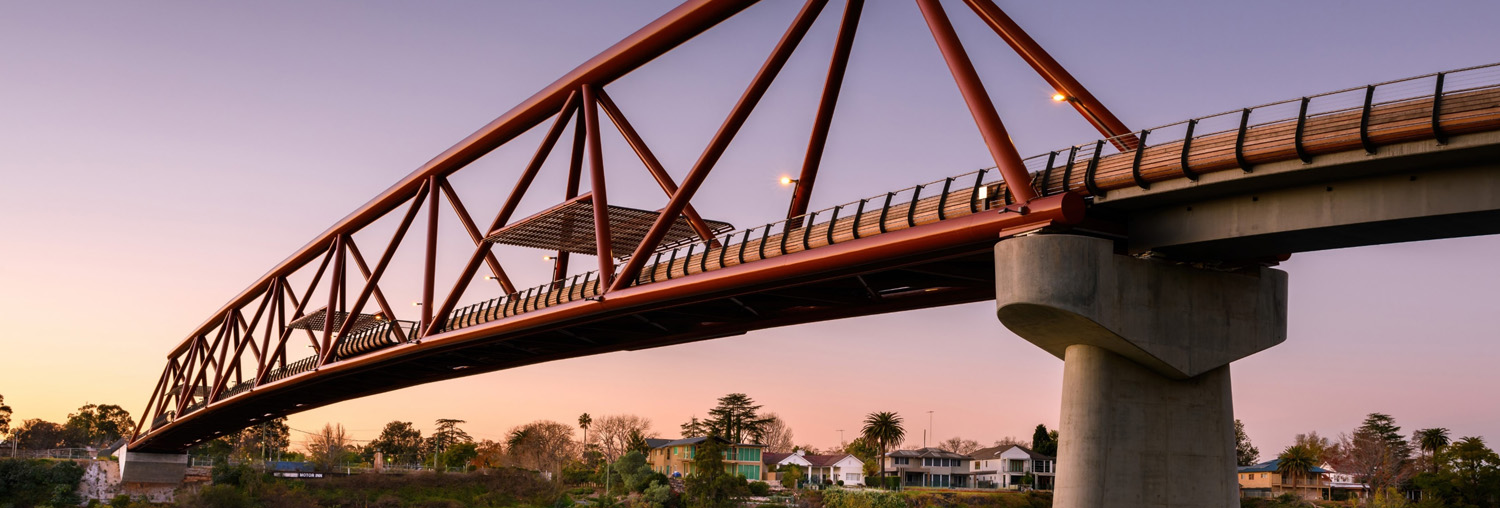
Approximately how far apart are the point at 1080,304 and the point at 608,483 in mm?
81756

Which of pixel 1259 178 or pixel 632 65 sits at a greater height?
pixel 632 65

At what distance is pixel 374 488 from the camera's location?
307ft

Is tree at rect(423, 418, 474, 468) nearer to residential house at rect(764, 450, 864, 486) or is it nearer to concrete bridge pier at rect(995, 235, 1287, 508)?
residential house at rect(764, 450, 864, 486)

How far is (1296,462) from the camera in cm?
12169

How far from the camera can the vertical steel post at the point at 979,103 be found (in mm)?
20953

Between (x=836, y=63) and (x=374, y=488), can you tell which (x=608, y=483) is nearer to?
(x=374, y=488)

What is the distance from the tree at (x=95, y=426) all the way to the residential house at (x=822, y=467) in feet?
366

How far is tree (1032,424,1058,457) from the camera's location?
124 meters

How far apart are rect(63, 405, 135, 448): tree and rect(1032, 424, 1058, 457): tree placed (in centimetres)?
13823

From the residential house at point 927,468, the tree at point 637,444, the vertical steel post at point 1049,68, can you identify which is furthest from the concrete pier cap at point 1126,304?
the residential house at point 927,468

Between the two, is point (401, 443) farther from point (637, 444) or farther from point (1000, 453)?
point (1000, 453)

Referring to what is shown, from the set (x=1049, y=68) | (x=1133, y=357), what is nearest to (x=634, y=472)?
(x=1049, y=68)

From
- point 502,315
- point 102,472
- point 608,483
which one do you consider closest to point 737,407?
point 608,483

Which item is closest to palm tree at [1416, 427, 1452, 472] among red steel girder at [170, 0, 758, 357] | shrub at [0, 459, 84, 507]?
red steel girder at [170, 0, 758, 357]
